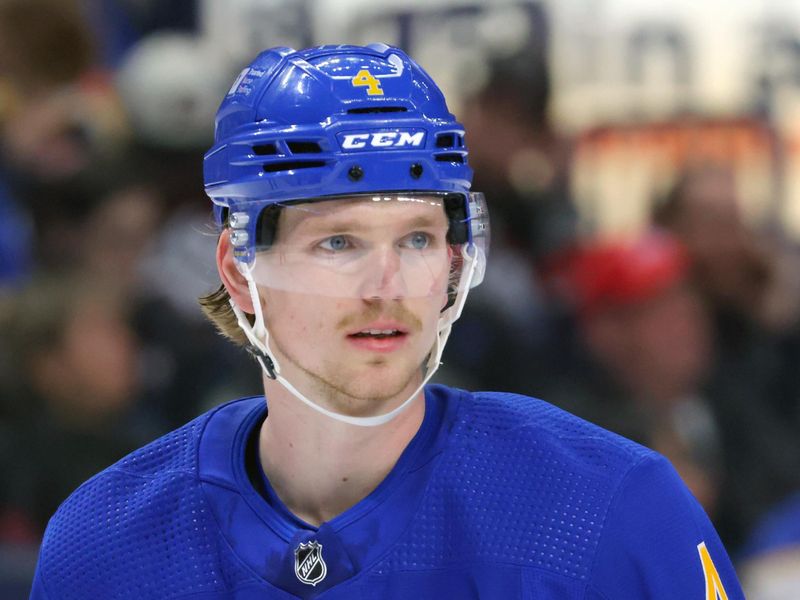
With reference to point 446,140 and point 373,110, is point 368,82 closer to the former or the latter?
point 373,110

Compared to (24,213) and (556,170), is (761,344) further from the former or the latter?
(24,213)

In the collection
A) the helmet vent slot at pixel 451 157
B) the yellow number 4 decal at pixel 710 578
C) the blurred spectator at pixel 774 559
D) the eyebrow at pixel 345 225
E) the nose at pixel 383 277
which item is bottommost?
the blurred spectator at pixel 774 559

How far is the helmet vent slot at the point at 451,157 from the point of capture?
248 centimetres

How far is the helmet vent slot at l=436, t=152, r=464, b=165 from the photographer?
2.48 m

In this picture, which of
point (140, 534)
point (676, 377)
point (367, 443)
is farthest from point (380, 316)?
point (676, 377)

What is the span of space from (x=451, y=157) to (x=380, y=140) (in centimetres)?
16

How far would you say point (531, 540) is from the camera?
2.39 m

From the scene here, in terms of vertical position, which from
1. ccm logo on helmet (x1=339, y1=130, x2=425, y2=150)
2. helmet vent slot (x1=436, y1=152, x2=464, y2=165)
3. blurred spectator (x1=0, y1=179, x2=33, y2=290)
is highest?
ccm logo on helmet (x1=339, y1=130, x2=425, y2=150)

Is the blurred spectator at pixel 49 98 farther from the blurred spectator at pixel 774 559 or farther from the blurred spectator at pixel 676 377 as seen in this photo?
the blurred spectator at pixel 774 559

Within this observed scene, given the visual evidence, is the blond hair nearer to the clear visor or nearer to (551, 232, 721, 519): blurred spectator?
the clear visor

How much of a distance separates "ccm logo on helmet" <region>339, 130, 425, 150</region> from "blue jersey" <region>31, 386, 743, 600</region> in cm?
48

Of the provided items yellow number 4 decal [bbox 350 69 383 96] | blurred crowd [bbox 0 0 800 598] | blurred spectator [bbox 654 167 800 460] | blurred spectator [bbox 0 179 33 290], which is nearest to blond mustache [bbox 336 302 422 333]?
yellow number 4 decal [bbox 350 69 383 96]

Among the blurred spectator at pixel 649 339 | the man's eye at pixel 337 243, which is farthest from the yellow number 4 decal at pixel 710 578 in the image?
the blurred spectator at pixel 649 339

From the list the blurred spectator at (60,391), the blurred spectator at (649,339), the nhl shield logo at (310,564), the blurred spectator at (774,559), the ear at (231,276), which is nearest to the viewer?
the nhl shield logo at (310,564)
